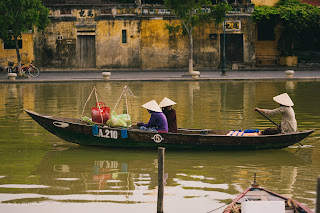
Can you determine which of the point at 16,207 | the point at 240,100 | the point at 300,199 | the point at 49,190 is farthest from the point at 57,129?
the point at 240,100

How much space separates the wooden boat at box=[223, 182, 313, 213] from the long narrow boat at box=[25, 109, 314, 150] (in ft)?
15.9

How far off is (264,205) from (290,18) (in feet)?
119

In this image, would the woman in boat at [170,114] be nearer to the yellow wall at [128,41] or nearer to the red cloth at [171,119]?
the red cloth at [171,119]

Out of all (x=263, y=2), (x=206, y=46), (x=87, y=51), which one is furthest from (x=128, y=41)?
(x=263, y=2)

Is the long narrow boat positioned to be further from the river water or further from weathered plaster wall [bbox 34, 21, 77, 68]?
weathered plaster wall [bbox 34, 21, 77, 68]

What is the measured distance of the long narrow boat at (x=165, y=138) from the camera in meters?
14.0

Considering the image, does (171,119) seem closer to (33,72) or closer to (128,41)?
(33,72)

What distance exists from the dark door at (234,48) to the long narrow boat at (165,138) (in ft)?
97.9

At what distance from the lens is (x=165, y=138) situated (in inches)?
554

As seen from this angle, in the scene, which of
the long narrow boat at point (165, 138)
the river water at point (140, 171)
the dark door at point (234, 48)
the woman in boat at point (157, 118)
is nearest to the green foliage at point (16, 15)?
the dark door at point (234, 48)

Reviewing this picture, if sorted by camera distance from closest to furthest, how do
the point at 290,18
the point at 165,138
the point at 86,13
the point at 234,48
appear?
the point at 165,138 → the point at 86,13 → the point at 290,18 → the point at 234,48

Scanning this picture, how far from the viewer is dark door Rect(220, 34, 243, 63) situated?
4378 centimetres

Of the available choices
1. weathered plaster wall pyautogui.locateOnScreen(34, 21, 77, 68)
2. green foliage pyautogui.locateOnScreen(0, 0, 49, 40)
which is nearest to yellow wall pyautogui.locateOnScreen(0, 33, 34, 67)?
weathered plaster wall pyautogui.locateOnScreen(34, 21, 77, 68)

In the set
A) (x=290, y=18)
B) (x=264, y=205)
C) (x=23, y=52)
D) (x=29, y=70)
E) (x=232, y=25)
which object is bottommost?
(x=264, y=205)
